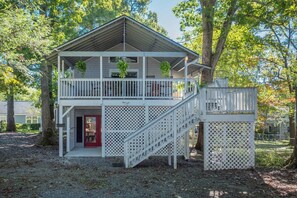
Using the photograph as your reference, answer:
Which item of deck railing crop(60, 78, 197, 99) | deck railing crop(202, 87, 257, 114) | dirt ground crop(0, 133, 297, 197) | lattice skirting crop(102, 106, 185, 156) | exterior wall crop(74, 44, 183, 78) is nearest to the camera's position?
dirt ground crop(0, 133, 297, 197)

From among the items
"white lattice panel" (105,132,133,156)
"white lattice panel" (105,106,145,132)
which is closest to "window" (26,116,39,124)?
"white lattice panel" (105,132,133,156)

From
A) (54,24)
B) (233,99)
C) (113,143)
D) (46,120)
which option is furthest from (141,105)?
(54,24)

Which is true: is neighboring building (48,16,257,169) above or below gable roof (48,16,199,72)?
below

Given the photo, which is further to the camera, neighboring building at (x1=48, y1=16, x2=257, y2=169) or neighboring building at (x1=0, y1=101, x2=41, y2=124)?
neighboring building at (x1=0, y1=101, x2=41, y2=124)

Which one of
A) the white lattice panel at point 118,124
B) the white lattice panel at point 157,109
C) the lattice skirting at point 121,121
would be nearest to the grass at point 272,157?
the lattice skirting at point 121,121

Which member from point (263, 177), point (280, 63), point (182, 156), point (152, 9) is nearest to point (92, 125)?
point (182, 156)

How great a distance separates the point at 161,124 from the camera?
42.4 ft

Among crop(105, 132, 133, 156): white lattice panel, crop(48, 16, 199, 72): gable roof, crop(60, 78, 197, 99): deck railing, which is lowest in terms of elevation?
crop(105, 132, 133, 156): white lattice panel

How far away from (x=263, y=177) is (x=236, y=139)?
73.7 inches

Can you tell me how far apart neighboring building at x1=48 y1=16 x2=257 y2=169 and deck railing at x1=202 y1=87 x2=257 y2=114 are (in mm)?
36

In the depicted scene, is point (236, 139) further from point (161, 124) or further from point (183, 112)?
point (161, 124)

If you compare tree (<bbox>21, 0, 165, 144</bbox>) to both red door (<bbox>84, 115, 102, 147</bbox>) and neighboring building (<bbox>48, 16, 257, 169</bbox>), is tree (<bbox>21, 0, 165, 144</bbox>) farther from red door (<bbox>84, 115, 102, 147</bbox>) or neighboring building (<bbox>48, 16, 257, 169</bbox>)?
red door (<bbox>84, 115, 102, 147</bbox>)

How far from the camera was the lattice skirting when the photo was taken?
1512 centimetres

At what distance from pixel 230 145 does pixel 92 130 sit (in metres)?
10.0
